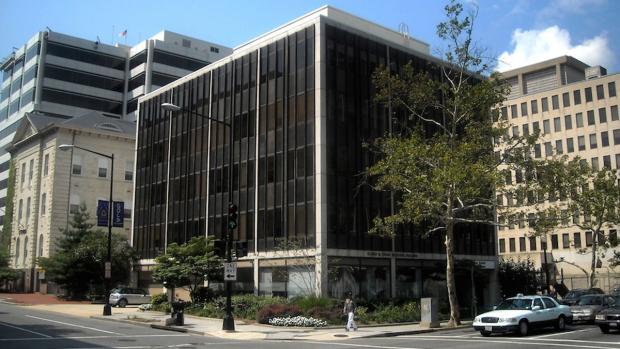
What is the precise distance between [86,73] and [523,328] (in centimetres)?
8995

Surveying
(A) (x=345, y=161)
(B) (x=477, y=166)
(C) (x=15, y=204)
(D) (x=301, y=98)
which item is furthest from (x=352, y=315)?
(C) (x=15, y=204)

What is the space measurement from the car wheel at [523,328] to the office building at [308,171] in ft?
33.6

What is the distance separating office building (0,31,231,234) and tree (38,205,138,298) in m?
42.9

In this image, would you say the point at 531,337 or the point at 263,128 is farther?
the point at 263,128

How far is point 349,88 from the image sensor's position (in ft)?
124

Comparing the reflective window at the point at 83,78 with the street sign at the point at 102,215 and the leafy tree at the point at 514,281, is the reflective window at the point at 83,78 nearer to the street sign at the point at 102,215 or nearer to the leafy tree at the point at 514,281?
the street sign at the point at 102,215

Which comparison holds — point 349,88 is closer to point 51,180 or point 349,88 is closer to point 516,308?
point 516,308

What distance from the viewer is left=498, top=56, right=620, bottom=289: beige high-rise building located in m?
81.7

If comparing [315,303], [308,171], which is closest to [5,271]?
[308,171]

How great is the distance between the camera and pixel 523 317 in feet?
73.3

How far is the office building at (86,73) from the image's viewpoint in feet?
308

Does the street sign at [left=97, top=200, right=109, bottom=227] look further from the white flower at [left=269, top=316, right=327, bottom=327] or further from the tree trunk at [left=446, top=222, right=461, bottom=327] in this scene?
the tree trunk at [left=446, top=222, right=461, bottom=327]

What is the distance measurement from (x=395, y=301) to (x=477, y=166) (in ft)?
37.6

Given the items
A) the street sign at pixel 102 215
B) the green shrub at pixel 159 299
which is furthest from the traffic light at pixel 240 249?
the street sign at pixel 102 215
